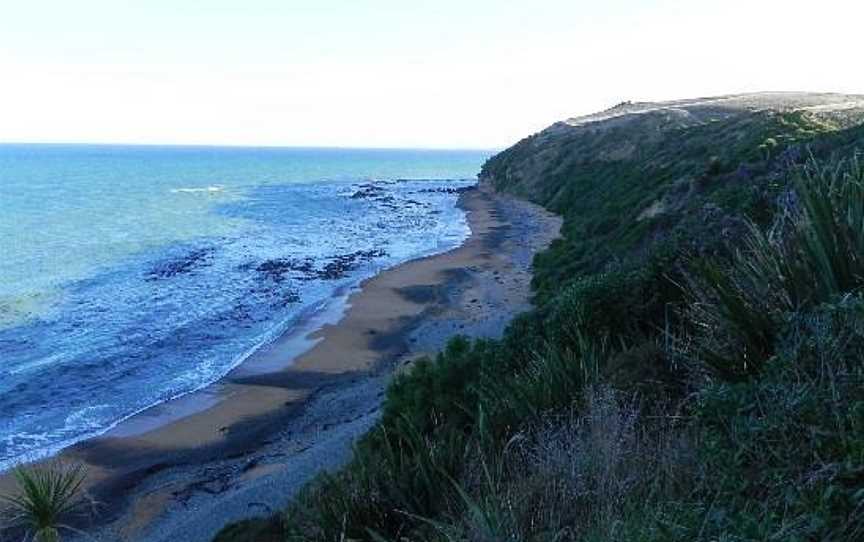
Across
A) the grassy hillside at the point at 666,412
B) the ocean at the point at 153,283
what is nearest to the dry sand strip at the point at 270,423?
the ocean at the point at 153,283

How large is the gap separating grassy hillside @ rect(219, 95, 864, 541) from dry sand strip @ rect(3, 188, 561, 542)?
11.5 ft

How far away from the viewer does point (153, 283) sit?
37.1m

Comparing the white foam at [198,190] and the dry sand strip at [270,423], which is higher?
the white foam at [198,190]

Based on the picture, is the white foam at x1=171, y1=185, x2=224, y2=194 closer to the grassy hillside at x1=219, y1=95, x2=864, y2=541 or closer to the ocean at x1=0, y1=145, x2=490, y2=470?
the ocean at x1=0, y1=145, x2=490, y2=470

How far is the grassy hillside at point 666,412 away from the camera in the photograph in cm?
376

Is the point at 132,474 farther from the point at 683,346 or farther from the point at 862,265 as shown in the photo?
the point at 862,265

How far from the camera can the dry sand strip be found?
1359 centimetres

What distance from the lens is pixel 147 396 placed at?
2064 centimetres

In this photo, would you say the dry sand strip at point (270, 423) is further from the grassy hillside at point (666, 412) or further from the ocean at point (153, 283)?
the grassy hillside at point (666, 412)

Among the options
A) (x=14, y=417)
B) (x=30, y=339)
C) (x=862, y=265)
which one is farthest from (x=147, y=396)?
(x=862, y=265)

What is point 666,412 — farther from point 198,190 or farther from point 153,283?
point 198,190

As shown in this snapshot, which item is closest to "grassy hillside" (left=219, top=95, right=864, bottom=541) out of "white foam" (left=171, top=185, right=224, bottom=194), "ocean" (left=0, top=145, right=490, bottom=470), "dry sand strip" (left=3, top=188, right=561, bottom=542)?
"dry sand strip" (left=3, top=188, right=561, bottom=542)

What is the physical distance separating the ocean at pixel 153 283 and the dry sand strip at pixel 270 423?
1.49 metres

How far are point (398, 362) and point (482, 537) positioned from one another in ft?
57.8
